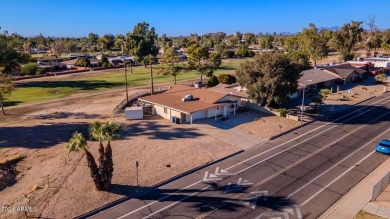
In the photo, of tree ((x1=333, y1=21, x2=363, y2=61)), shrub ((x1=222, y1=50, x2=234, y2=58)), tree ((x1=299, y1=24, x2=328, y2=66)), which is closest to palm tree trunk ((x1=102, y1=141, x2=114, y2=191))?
tree ((x1=299, y1=24, x2=328, y2=66))

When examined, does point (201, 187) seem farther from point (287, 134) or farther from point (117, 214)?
point (287, 134)

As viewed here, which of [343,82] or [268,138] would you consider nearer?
[268,138]

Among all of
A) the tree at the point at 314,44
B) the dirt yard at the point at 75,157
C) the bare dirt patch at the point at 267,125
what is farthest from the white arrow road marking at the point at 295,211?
the tree at the point at 314,44

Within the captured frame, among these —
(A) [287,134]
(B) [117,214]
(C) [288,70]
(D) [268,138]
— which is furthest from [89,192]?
(C) [288,70]

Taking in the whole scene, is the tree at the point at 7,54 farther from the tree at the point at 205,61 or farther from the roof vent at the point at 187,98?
the roof vent at the point at 187,98

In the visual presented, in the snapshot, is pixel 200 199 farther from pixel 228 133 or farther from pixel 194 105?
pixel 194 105

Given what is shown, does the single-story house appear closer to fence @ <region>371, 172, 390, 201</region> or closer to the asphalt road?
the asphalt road
